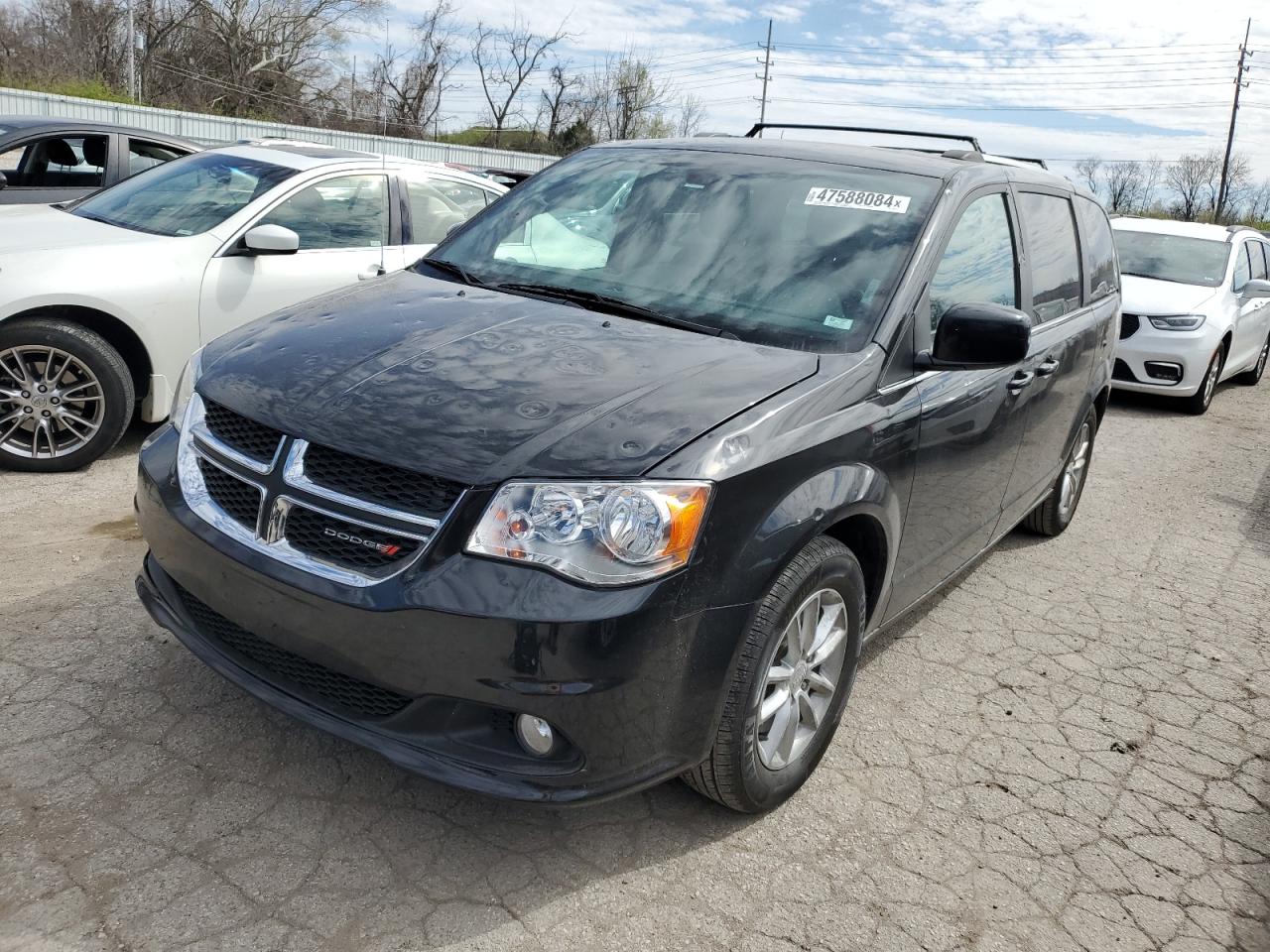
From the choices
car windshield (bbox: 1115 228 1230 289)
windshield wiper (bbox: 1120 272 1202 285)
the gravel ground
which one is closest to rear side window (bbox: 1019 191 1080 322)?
the gravel ground

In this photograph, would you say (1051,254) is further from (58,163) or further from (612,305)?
(58,163)

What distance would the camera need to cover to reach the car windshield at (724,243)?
3.24m

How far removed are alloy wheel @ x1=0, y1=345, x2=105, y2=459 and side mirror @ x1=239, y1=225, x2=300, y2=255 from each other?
3.36ft

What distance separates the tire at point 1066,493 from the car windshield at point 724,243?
7.75 feet

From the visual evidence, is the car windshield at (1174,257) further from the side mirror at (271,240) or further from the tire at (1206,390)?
the side mirror at (271,240)

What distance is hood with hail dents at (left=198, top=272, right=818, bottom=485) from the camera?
8.18 feet

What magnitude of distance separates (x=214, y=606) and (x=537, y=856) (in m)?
1.04

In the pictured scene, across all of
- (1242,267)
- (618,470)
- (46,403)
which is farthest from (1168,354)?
(46,403)

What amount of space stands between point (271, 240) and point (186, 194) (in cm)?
98

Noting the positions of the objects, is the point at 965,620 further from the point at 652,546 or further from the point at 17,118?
the point at 17,118

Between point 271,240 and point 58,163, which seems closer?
point 271,240

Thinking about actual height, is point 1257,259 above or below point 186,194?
below

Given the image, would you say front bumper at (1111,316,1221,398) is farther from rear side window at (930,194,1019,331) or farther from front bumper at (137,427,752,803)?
front bumper at (137,427,752,803)

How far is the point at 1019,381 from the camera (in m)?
3.94
